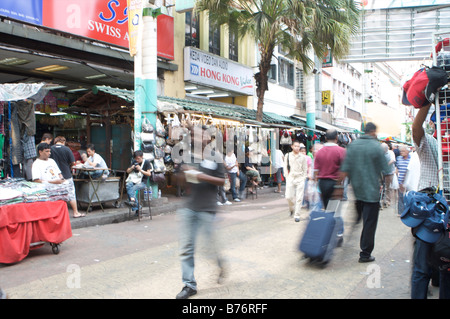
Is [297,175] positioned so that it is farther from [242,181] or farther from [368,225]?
[242,181]

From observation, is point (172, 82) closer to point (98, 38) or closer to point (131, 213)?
point (98, 38)

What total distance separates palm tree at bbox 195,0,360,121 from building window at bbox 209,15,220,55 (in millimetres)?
1684

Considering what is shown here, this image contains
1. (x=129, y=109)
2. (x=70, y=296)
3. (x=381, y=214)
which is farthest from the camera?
(x=129, y=109)

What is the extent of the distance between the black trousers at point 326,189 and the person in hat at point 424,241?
1.89 metres

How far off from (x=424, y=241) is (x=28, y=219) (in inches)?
207

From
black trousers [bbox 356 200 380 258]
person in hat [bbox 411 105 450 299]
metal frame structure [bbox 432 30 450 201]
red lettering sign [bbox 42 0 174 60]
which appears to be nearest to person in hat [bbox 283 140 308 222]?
black trousers [bbox 356 200 380 258]

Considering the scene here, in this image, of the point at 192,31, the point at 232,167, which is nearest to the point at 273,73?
the point at 192,31

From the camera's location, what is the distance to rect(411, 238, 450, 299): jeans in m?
3.45

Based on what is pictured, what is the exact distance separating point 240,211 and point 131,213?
116 inches

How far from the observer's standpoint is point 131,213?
9.41 metres

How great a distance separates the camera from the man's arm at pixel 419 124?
3.85 metres

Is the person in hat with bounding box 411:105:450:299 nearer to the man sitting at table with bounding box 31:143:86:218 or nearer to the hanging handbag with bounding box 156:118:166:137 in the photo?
the man sitting at table with bounding box 31:143:86:218
